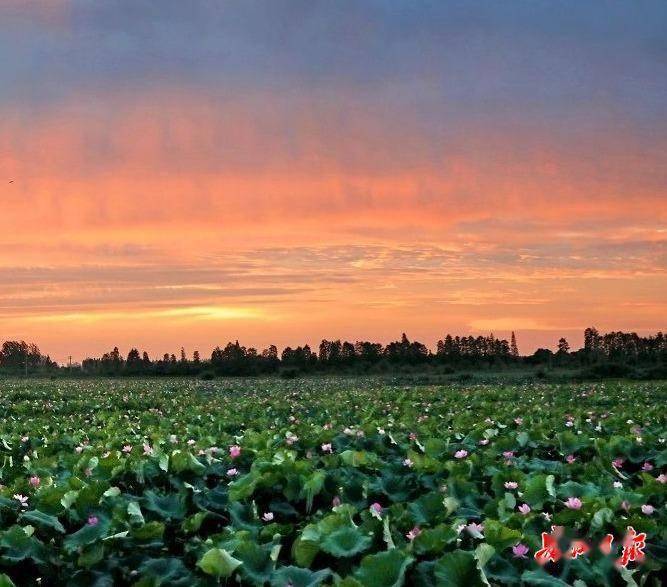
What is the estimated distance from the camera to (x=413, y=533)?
14.6 feet

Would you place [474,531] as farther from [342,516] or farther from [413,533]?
[342,516]

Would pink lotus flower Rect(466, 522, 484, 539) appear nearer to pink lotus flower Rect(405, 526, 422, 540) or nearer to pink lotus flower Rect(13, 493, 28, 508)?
pink lotus flower Rect(405, 526, 422, 540)

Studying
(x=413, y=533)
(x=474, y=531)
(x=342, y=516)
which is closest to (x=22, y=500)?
(x=342, y=516)

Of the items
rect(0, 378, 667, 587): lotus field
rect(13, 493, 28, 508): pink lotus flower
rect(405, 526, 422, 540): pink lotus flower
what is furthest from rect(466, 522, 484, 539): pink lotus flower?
rect(13, 493, 28, 508): pink lotus flower

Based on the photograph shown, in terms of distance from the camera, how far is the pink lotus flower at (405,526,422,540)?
172 inches

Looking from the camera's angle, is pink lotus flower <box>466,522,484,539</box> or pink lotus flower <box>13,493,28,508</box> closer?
pink lotus flower <box>466,522,484,539</box>

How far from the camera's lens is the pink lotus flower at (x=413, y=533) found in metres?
4.37

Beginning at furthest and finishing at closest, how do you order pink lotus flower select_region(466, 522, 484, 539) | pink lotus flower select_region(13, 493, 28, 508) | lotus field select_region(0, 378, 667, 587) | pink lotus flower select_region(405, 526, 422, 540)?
1. pink lotus flower select_region(13, 493, 28, 508)
2. pink lotus flower select_region(466, 522, 484, 539)
3. pink lotus flower select_region(405, 526, 422, 540)
4. lotus field select_region(0, 378, 667, 587)

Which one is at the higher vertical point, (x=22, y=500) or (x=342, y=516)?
(x=342, y=516)

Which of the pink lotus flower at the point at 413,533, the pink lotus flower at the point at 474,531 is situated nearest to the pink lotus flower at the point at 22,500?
the pink lotus flower at the point at 413,533

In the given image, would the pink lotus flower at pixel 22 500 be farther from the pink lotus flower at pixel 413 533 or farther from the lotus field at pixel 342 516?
the pink lotus flower at pixel 413 533

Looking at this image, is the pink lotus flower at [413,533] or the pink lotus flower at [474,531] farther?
the pink lotus flower at [474,531]

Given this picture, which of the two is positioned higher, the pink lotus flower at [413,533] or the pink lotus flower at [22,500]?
the pink lotus flower at [413,533]

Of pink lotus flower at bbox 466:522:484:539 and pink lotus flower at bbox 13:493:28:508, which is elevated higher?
pink lotus flower at bbox 466:522:484:539
